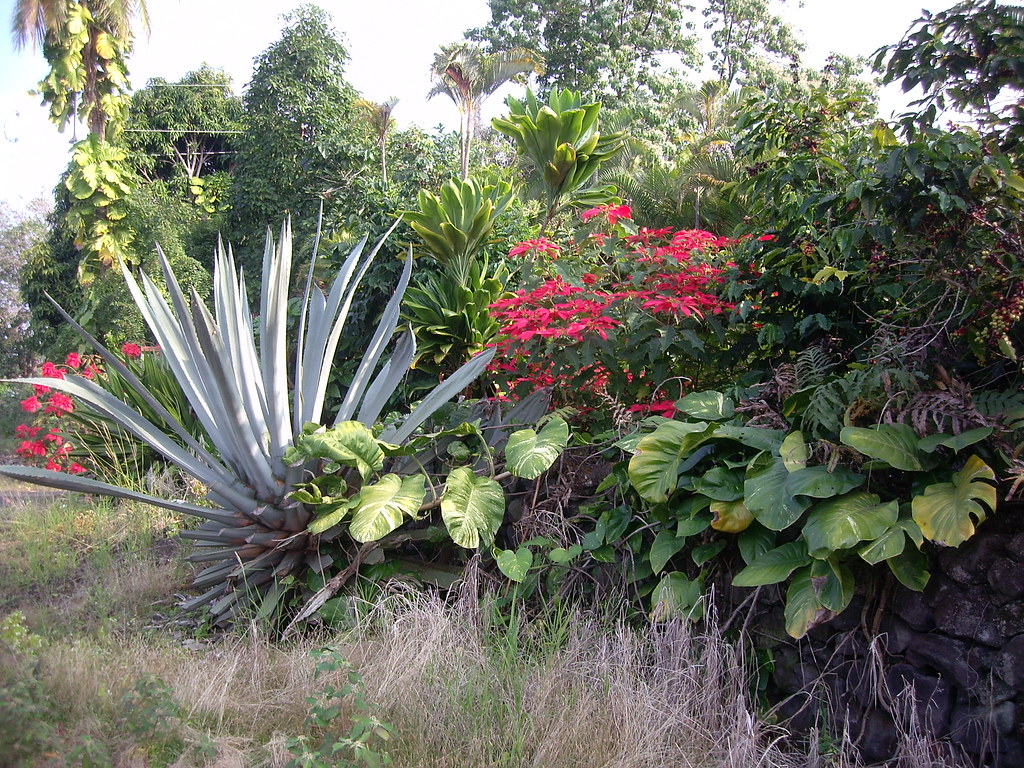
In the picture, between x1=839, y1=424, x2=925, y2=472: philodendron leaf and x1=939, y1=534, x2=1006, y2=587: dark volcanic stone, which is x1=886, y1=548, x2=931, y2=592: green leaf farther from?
x1=839, y1=424, x2=925, y2=472: philodendron leaf

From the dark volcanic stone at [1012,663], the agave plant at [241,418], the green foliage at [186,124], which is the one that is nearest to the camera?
the dark volcanic stone at [1012,663]

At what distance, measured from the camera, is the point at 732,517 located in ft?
7.89

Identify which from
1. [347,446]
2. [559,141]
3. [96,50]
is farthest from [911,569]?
[96,50]

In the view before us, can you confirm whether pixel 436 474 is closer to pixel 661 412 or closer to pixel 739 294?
pixel 661 412

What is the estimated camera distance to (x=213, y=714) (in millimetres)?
2168

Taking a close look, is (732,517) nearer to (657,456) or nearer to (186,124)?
(657,456)

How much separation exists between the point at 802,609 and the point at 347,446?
1.70 meters

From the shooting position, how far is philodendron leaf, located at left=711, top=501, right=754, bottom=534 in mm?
2395

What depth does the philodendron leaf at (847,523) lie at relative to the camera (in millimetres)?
2066

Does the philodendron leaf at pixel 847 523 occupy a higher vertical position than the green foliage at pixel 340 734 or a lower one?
higher

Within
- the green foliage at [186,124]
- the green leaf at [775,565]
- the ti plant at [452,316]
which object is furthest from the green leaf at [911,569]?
the green foliage at [186,124]

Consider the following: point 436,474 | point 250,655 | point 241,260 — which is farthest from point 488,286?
point 241,260

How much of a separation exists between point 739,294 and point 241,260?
31.6ft

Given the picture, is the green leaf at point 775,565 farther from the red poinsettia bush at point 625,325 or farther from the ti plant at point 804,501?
the red poinsettia bush at point 625,325
